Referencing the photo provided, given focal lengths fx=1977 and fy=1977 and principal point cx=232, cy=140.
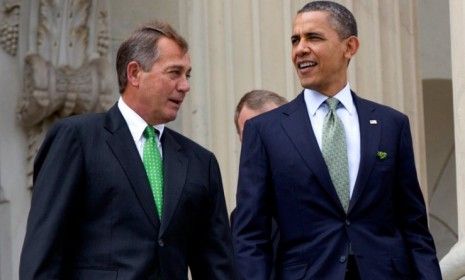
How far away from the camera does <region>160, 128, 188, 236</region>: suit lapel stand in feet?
21.6

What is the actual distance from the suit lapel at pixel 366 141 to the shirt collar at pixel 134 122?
83 centimetres

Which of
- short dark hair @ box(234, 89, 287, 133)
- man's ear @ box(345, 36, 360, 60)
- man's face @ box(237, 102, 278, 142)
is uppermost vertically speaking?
man's ear @ box(345, 36, 360, 60)

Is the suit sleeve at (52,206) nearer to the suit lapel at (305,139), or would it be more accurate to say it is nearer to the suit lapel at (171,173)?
the suit lapel at (171,173)

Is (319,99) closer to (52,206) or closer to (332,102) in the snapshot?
(332,102)

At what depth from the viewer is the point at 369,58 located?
34.9 feet

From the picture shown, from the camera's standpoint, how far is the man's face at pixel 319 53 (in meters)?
7.29

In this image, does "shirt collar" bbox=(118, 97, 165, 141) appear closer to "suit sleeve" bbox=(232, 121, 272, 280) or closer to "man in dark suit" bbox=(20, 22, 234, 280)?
"man in dark suit" bbox=(20, 22, 234, 280)

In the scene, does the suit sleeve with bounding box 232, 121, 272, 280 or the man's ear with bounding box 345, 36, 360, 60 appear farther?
the man's ear with bounding box 345, 36, 360, 60

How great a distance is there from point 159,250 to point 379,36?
4.35 m

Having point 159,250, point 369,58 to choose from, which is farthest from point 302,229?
point 369,58

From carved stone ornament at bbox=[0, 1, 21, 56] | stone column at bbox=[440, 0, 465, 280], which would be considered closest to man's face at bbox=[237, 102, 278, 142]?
stone column at bbox=[440, 0, 465, 280]

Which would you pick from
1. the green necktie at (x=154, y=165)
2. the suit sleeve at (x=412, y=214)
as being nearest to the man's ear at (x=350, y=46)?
the suit sleeve at (x=412, y=214)

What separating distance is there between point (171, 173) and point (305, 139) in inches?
28.8

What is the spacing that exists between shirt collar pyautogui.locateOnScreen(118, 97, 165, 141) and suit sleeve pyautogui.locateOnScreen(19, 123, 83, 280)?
23 cm
